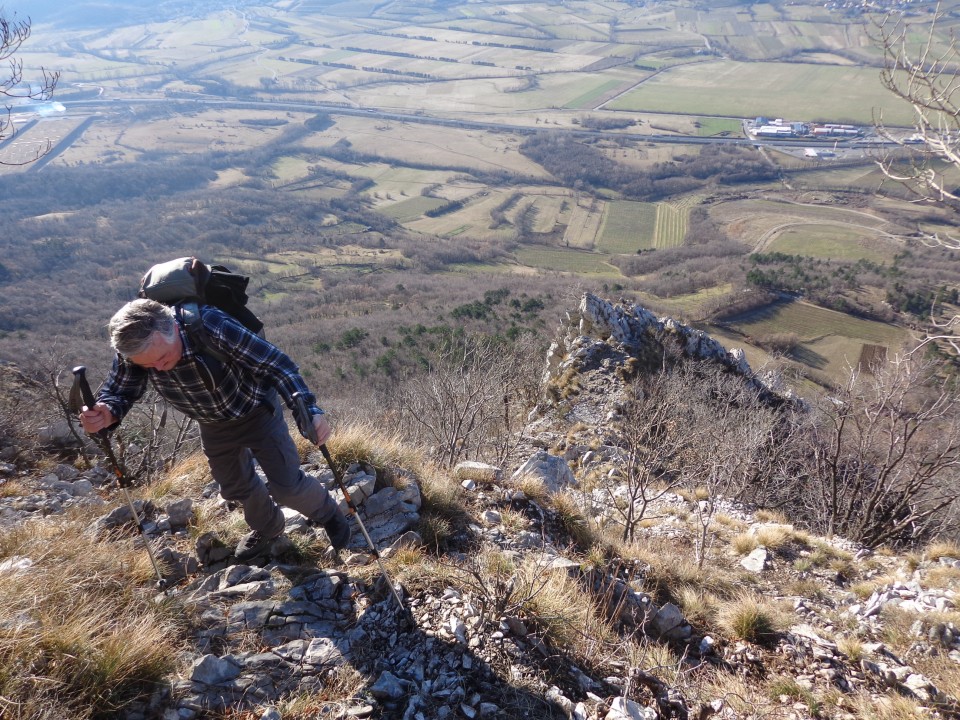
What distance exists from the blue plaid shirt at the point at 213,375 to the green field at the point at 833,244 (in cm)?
6532

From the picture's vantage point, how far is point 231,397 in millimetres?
3766

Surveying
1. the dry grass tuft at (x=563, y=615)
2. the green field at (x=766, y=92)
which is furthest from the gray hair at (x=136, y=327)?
the green field at (x=766, y=92)

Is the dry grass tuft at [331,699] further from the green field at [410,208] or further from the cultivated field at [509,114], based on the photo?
the green field at [410,208]

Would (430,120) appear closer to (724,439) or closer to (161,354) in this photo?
(724,439)

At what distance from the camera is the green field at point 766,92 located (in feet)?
303

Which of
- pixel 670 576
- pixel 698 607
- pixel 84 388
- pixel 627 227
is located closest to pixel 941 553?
pixel 670 576

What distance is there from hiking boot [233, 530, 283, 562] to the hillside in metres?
0.14

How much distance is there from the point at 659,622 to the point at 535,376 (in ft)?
47.8

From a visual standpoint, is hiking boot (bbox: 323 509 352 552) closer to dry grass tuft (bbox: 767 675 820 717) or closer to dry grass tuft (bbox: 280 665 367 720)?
dry grass tuft (bbox: 280 665 367 720)

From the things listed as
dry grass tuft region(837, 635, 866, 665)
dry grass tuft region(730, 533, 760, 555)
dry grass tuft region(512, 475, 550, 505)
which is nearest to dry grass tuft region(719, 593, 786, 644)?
dry grass tuft region(837, 635, 866, 665)

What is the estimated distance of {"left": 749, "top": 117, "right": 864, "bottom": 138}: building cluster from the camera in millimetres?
83125

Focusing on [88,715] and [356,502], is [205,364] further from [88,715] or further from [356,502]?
[356,502]

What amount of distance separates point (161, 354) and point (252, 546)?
2001 mm

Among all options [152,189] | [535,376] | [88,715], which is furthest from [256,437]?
[152,189]
